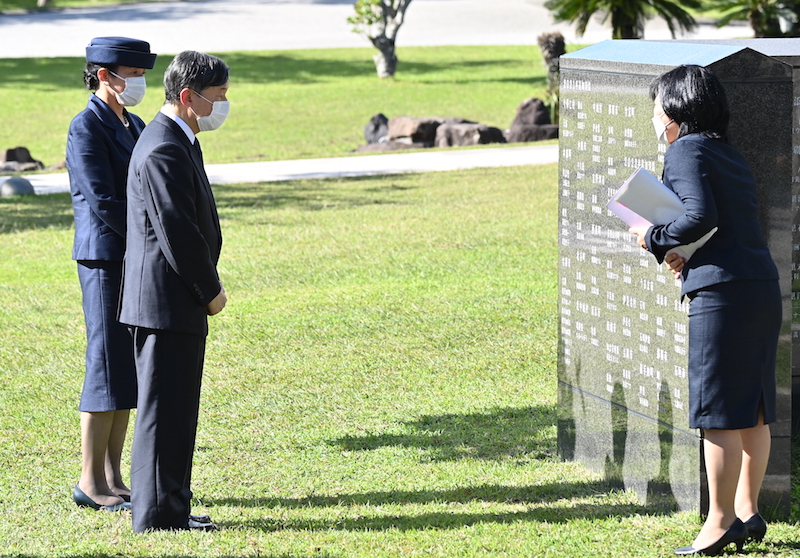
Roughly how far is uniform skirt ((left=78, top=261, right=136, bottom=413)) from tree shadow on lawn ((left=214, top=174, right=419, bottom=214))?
826 centimetres

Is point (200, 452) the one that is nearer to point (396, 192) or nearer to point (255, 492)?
point (255, 492)

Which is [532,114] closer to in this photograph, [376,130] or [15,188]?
[376,130]

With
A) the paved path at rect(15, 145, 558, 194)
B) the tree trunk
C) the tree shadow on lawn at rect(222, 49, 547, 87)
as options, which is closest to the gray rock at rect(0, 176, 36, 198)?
the paved path at rect(15, 145, 558, 194)

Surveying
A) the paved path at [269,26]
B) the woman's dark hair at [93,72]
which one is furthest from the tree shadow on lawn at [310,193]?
the paved path at [269,26]

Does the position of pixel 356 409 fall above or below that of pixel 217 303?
below

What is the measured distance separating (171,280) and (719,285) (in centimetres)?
200

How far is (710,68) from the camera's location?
4.14 metres

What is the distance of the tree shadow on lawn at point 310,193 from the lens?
534 inches

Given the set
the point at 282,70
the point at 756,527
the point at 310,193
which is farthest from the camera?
the point at 282,70

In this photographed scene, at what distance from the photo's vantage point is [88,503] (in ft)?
15.6

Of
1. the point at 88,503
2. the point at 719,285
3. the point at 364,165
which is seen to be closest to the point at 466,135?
the point at 364,165

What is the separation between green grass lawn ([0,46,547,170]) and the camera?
22.6 meters

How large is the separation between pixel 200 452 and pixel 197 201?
1763mm

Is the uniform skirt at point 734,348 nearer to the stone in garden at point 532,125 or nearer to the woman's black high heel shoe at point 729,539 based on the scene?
the woman's black high heel shoe at point 729,539
